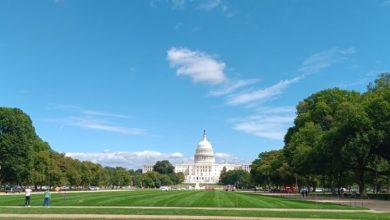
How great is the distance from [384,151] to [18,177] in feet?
201

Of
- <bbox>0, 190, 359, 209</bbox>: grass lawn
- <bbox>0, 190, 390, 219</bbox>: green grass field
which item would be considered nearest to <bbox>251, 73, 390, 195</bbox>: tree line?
<bbox>0, 190, 359, 209</bbox>: grass lawn

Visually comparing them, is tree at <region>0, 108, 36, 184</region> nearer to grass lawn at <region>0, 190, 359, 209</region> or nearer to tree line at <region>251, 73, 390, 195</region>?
grass lawn at <region>0, 190, 359, 209</region>

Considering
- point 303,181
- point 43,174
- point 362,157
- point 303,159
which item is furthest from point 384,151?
point 43,174

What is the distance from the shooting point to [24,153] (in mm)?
98500

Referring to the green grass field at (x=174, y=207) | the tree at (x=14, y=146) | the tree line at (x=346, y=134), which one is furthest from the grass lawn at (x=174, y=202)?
the tree at (x=14, y=146)

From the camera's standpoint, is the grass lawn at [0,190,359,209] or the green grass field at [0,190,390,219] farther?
the grass lawn at [0,190,359,209]

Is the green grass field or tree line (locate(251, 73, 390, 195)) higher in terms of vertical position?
tree line (locate(251, 73, 390, 195))

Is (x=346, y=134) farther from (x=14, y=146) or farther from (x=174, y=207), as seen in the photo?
(x=14, y=146)

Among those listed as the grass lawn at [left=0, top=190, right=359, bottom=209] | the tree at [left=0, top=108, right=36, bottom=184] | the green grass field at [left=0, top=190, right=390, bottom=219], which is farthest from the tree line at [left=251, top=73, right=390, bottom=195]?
the tree at [left=0, top=108, right=36, bottom=184]

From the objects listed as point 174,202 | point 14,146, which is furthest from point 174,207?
point 14,146

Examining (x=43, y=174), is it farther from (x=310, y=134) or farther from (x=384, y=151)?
(x=384, y=151)

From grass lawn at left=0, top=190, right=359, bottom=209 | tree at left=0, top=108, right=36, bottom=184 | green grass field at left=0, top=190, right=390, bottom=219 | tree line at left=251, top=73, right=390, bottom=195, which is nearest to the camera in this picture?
green grass field at left=0, top=190, right=390, bottom=219

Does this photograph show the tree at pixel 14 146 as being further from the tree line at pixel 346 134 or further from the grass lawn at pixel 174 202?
the tree line at pixel 346 134

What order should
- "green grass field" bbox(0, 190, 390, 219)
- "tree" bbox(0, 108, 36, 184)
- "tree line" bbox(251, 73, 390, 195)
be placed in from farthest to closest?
"tree" bbox(0, 108, 36, 184)
"tree line" bbox(251, 73, 390, 195)
"green grass field" bbox(0, 190, 390, 219)
